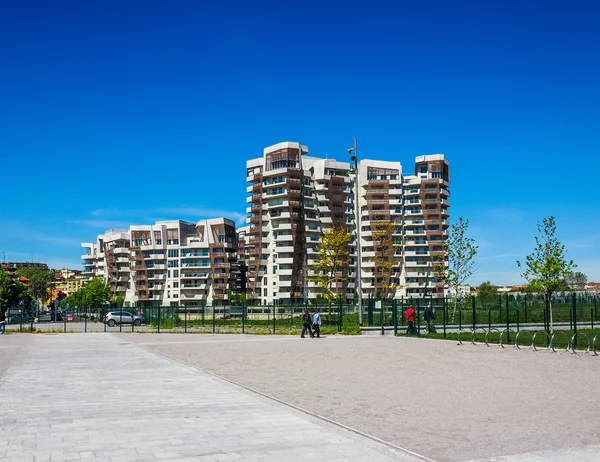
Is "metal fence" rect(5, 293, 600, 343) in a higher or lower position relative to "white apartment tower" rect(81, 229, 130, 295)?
lower

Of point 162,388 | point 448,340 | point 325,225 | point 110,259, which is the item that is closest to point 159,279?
point 110,259

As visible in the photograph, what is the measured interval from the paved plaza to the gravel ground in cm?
3

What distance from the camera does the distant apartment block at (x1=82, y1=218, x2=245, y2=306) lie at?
121250mm

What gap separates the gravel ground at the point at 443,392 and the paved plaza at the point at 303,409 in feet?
0.11

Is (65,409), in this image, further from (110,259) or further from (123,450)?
(110,259)

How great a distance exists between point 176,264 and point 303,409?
11896 cm

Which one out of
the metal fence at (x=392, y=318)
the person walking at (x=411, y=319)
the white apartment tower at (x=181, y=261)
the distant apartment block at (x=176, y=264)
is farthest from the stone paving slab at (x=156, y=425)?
the white apartment tower at (x=181, y=261)

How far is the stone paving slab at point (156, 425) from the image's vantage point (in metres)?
7.69

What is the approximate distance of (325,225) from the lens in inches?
4220

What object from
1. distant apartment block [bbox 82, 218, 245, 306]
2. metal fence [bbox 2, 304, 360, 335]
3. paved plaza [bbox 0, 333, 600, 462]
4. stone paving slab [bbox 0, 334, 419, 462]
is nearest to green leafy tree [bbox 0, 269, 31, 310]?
distant apartment block [bbox 82, 218, 245, 306]

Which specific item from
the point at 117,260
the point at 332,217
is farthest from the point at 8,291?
the point at 332,217

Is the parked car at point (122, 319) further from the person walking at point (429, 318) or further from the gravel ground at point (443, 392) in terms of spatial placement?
the gravel ground at point (443, 392)

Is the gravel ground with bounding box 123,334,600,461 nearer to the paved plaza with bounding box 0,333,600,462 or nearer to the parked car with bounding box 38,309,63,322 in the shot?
the paved plaza with bounding box 0,333,600,462

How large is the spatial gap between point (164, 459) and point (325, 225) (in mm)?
100032
